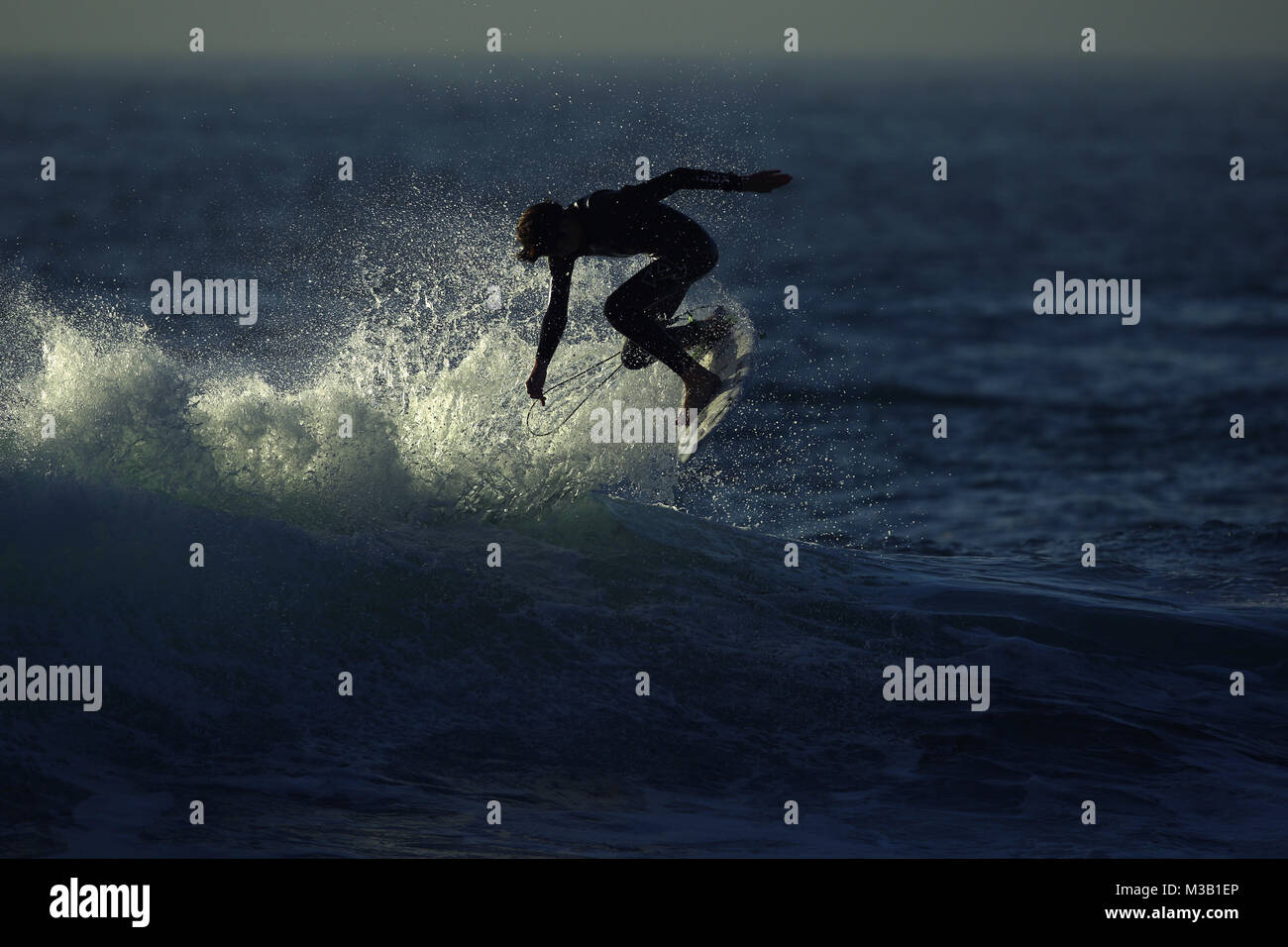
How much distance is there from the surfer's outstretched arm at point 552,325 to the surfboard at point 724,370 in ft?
4.86

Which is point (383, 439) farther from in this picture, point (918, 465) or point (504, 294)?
point (918, 465)

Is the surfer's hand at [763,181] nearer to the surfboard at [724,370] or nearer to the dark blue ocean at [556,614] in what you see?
the surfboard at [724,370]

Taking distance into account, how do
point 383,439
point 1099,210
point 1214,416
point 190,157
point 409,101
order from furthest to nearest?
1. point 409,101
2. point 190,157
3. point 1099,210
4. point 1214,416
5. point 383,439

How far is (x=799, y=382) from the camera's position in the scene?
2286cm

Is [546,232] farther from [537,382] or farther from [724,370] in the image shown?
[724,370]

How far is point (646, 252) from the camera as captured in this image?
945 centimetres

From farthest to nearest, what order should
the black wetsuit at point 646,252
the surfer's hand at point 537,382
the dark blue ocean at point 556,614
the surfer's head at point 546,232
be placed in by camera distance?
1. the surfer's hand at point 537,382
2. the black wetsuit at point 646,252
3. the surfer's head at point 546,232
4. the dark blue ocean at point 556,614

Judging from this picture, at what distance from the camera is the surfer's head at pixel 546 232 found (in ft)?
28.6

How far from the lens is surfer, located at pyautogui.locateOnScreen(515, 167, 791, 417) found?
8.76 meters

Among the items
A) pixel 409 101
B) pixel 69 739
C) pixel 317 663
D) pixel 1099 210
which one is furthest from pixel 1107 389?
pixel 409 101

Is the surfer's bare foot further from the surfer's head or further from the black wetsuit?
the surfer's head

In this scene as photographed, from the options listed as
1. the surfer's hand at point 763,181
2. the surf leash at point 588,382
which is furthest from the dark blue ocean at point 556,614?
the surfer's hand at point 763,181

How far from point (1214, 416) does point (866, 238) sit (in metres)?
26.5

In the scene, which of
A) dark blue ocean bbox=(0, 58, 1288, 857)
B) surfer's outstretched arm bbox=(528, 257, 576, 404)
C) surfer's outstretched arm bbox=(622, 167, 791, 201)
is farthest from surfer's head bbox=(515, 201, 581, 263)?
dark blue ocean bbox=(0, 58, 1288, 857)
